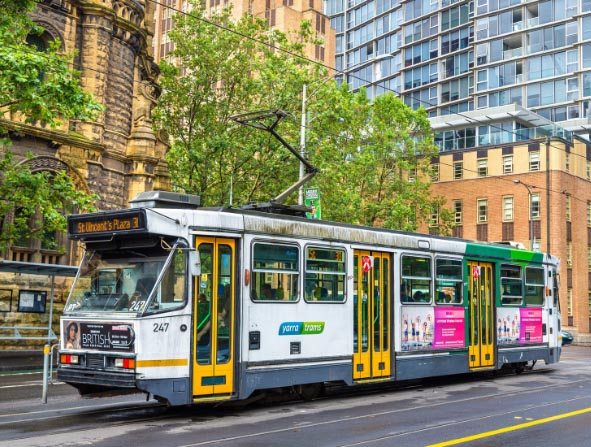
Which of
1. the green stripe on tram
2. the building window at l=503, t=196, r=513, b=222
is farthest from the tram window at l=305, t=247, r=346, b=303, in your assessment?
the building window at l=503, t=196, r=513, b=222

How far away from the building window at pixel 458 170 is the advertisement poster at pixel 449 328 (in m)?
42.7

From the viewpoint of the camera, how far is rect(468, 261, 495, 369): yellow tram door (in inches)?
705

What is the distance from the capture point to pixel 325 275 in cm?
1426

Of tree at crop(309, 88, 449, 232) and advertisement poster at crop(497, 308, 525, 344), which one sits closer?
advertisement poster at crop(497, 308, 525, 344)

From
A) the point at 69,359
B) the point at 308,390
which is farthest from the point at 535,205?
the point at 69,359

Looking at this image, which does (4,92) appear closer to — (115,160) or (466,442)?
(466,442)

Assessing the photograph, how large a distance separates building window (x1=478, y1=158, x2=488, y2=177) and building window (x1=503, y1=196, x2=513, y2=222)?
248 cm

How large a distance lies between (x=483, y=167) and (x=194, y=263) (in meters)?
48.8

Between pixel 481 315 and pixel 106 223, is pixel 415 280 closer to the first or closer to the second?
pixel 481 315

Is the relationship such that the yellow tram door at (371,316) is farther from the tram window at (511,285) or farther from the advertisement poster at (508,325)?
the tram window at (511,285)

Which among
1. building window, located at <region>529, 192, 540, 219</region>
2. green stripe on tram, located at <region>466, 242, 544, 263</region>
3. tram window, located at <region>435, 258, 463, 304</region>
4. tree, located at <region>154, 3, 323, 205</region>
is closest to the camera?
tram window, located at <region>435, 258, 463, 304</region>

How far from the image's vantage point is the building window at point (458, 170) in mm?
58906

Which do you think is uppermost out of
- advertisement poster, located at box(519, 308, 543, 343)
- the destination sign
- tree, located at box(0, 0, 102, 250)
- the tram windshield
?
tree, located at box(0, 0, 102, 250)

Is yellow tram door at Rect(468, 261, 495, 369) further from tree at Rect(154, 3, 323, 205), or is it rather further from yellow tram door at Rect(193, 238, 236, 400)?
tree at Rect(154, 3, 323, 205)
